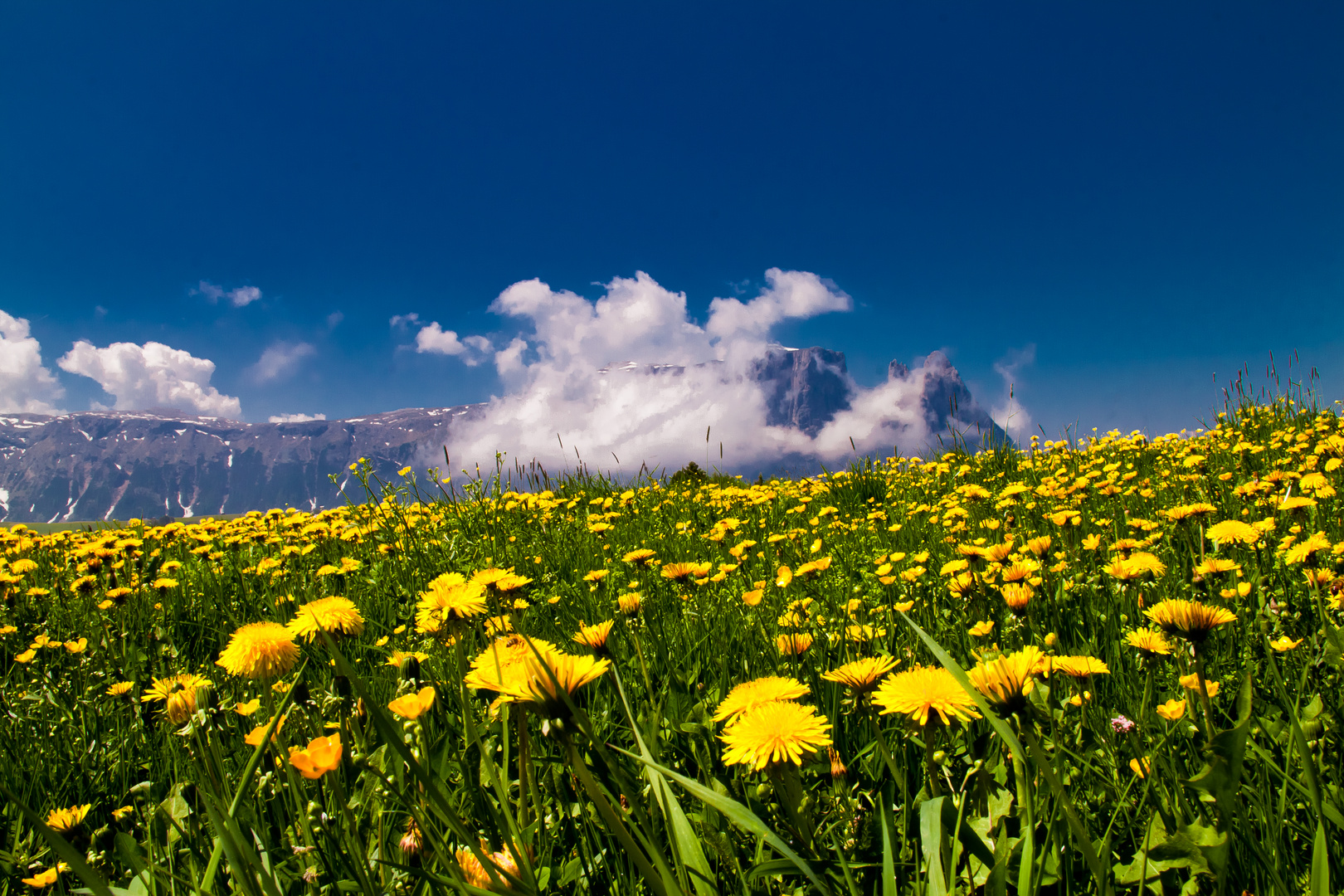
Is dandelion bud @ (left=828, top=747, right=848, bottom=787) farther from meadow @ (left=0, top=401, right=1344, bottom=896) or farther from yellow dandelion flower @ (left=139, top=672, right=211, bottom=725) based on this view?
yellow dandelion flower @ (left=139, top=672, right=211, bottom=725)

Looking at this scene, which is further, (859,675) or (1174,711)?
(1174,711)

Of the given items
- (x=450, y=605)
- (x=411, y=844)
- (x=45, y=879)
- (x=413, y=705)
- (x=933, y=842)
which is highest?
(x=450, y=605)

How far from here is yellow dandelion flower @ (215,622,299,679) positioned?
1.42 m

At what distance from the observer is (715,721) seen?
5.05ft

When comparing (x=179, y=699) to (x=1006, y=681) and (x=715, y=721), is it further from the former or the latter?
(x=1006, y=681)

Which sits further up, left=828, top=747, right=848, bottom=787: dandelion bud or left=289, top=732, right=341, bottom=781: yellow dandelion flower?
left=289, top=732, right=341, bottom=781: yellow dandelion flower

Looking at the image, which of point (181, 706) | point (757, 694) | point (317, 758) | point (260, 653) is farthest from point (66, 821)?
point (757, 694)

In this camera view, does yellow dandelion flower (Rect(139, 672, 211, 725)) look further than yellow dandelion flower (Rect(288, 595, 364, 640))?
No

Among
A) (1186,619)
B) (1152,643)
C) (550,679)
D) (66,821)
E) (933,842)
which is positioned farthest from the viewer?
(1152,643)

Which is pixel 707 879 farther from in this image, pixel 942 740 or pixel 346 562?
pixel 346 562

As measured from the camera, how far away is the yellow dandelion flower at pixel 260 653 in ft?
4.67

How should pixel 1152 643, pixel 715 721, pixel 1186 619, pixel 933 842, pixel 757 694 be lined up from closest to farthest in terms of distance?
pixel 933 842 → pixel 757 694 → pixel 1186 619 → pixel 715 721 → pixel 1152 643

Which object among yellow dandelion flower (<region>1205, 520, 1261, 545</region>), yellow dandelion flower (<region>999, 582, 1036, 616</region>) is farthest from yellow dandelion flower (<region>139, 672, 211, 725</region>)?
yellow dandelion flower (<region>1205, 520, 1261, 545</region>)

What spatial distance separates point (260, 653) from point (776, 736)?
3.87 ft
